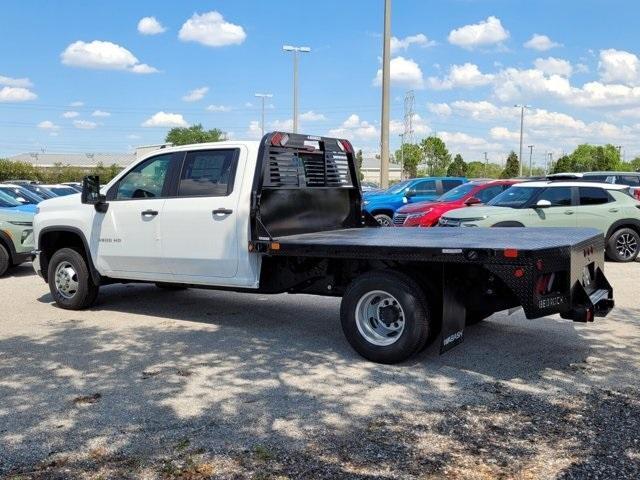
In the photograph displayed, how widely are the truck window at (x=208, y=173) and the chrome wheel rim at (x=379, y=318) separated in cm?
195

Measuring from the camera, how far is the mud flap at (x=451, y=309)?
541 centimetres

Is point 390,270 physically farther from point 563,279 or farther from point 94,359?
point 94,359

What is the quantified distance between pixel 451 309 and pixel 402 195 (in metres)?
12.9

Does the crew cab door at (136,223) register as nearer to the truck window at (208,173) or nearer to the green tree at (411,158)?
the truck window at (208,173)

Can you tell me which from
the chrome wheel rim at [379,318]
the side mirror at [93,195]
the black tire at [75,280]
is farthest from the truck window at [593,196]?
the black tire at [75,280]

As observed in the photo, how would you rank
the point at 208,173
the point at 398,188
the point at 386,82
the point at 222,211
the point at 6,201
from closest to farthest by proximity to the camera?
the point at 222,211 → the point at 208,173 → the point at 6,201 → the point at 398,188 → the point at 386,82

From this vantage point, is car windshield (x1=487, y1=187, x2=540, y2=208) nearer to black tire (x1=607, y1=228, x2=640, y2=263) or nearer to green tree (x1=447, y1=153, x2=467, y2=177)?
black tire (x1=607, y1=228, x2=640, y2=263)

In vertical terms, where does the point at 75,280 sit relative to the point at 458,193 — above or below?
below

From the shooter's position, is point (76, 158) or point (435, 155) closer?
point (435, 155)

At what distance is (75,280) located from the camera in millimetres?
8266

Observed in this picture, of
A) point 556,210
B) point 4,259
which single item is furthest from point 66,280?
point 556,210

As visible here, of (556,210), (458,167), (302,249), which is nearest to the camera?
(302,249)

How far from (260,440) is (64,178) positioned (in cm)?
6023

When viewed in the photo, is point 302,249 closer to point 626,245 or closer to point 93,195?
point 93,195
